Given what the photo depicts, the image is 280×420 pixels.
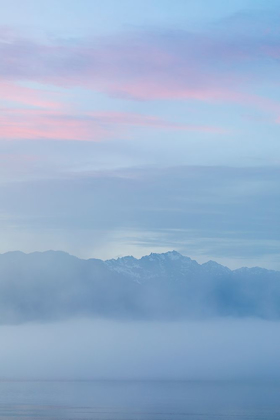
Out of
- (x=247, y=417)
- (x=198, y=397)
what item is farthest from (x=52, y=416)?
(x=198, y=397)

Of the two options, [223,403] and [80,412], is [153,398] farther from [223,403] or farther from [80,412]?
[80,412]

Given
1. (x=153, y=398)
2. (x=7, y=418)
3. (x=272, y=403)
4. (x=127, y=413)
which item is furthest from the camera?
(x=153, y=398)

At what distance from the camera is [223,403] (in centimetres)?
16262

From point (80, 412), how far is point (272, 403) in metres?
43.7

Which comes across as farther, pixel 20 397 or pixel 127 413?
pixel 20 397

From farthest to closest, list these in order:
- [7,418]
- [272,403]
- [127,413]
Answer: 1. [272,403]
2. [127,413]
3. [7,418]

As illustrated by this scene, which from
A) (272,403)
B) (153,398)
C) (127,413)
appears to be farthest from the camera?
(153,398)

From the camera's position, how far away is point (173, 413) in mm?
138250

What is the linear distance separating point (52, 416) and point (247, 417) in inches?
1293

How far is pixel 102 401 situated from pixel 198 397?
29.9 meters

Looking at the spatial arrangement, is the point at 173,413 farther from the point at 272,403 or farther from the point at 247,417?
the point at 272,403

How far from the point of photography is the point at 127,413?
137 meters

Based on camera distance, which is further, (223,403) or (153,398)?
(153,398)

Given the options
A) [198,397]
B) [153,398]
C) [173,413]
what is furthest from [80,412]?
[198,397]
